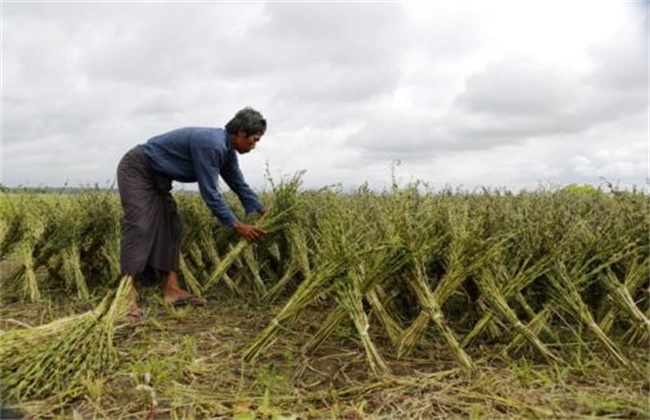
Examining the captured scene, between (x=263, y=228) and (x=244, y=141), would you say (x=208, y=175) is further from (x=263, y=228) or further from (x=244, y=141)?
(x=263, y=228)

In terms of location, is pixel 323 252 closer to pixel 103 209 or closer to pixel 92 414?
pixel 92 414

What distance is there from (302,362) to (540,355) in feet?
4.76

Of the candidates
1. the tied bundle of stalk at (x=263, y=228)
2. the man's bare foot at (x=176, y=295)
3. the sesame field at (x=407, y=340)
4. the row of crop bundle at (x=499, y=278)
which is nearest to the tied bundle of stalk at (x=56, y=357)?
the sesame field at (x=407, y=340)

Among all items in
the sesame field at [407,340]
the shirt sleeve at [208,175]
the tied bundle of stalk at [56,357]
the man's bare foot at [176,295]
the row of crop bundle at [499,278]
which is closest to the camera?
the sesame field at [407,340]

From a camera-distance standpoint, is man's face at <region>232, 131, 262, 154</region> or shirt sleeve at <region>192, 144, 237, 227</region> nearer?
shirt sleeve at <region>192, 144, 237, 227</region>

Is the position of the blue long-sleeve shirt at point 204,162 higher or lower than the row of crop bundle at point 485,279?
higher

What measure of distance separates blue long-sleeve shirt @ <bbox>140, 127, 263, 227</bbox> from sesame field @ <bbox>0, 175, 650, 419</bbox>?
3.32 feet

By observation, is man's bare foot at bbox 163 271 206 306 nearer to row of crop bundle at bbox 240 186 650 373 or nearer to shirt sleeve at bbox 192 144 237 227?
shirt sleeve at bbox 192 144 237 227

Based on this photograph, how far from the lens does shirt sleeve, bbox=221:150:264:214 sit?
549cm

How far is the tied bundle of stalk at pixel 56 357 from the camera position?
127 inches

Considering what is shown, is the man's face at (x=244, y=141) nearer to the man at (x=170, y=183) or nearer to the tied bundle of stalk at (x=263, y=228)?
the man at (x=170, y=183)

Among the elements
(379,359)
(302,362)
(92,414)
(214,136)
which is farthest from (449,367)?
(214,136)

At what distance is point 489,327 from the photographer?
3924 mm

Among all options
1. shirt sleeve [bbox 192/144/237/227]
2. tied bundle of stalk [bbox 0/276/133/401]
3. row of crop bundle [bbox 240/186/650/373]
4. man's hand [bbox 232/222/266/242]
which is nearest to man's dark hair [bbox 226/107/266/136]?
shirt sleeve [bbox 192/144/237/227]
